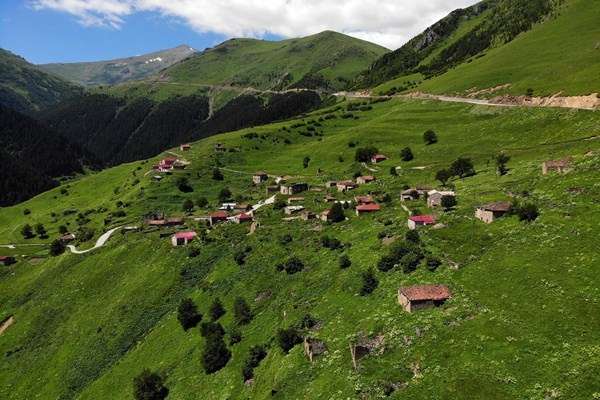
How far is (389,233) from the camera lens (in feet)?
228

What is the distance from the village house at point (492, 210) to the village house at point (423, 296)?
17.9m

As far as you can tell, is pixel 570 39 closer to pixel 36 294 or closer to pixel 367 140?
pixel 367 140

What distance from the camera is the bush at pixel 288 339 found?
52031 mm

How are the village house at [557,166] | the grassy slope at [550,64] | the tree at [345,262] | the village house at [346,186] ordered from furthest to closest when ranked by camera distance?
the grassy slope at [550,64], the village house at [346,186], the village house at [557,166], the tree at [345,262]

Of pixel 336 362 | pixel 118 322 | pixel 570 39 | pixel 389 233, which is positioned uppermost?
pixel 570 39

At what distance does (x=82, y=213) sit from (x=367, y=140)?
106 m

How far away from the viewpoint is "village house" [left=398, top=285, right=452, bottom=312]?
4725cm

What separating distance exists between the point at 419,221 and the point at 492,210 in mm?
10984

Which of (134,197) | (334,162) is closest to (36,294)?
(134,197)

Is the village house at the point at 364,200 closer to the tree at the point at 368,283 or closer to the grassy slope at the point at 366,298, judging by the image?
the grassy slope at the point at 366,298

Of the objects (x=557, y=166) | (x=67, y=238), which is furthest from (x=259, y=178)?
(x=557, y=166)

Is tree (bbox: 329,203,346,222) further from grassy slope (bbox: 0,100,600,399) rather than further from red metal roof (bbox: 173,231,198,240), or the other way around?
red metal roof (bbox: 173,231,198,240)

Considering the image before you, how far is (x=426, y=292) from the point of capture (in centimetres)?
4831

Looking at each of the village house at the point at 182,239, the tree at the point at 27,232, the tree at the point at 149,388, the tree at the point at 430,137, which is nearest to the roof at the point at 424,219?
the tree at the point at 149,388
